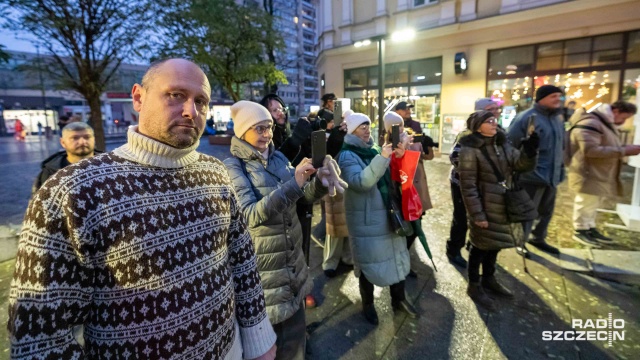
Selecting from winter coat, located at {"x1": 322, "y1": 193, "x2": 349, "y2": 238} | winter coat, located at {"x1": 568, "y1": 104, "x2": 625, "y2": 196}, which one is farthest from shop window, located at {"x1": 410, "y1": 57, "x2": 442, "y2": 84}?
winter coat, located at {"x1": 322, "y1": 193, "x2": 349, "y2": 238}

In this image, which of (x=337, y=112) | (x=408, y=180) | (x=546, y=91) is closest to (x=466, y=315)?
(x=408, y=180)

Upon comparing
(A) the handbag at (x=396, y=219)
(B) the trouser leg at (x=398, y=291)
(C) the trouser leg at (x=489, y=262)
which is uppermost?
(A) the handbag at (x=396, y=219)

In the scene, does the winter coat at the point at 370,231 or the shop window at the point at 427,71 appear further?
the shop window at the point at 427,71

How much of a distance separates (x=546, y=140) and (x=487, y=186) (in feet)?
5.93

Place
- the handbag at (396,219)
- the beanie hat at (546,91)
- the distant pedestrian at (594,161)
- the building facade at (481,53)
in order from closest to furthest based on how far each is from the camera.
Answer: the handbag at (396,219)
the beanie hat at (546,91)
the distant pedestrian at (594,161)
the building facade at (481,53)

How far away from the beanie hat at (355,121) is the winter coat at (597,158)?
3.78 metres

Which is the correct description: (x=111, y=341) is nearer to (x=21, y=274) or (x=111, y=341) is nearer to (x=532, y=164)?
(x=21, y=274)

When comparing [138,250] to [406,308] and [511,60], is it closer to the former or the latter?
[406,308]

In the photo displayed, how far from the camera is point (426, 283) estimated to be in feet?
12.5

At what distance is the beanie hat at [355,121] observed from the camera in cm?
304

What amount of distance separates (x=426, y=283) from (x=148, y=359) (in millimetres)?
3319

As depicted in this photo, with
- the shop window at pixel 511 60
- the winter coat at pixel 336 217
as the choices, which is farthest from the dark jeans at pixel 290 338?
the shop window at pixel 511 60

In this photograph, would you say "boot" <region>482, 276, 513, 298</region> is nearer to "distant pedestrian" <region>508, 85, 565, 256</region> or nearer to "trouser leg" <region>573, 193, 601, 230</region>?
"distant pedestrian" <region>508, 85, 565, 256</region>

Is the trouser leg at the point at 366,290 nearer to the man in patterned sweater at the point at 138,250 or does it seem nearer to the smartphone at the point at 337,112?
the smartphone at the point at 337,112
